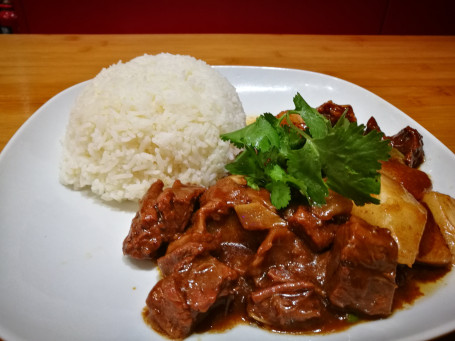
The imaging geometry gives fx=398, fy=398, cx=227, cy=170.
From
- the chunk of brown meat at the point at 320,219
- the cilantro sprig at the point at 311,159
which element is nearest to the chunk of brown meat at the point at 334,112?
the cilantro sprig at the point at 311,159

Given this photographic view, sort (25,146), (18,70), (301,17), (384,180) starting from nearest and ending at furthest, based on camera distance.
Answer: (384,180)
(25,146)
(18,70)
(301,17)

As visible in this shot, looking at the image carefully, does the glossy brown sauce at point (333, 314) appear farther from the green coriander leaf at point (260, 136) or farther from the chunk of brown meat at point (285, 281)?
the green coriander leaf at point (260, 136)

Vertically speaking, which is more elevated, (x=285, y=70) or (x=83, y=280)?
(x=285, y=70)

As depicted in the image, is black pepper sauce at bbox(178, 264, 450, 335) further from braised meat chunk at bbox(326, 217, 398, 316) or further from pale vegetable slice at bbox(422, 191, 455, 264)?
pale vegetable slice at bbox(422, 191, 455, 264)

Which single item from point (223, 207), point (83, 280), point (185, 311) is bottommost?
point (83, 280)

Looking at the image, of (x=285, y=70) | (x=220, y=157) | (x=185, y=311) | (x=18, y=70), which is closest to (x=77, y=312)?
(x=185, y=311)

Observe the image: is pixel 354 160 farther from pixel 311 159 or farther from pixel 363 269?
pixel 363 269

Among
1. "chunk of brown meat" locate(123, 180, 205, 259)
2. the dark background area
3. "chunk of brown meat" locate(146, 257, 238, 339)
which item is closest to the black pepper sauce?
"chunk of brown meat" locate(146, 257, 238, 339)

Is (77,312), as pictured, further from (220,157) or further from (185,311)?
(220,157)
